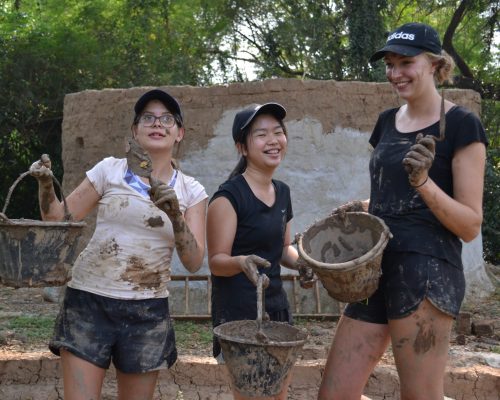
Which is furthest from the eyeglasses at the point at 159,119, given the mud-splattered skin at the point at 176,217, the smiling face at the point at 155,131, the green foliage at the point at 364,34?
the green foliage at the point at 364,34

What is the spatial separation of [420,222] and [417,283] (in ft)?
0.71

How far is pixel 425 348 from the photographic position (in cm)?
265

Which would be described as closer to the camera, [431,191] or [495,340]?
[431,191]

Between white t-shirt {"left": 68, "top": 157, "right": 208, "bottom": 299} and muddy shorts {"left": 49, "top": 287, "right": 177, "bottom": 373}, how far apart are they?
0.14 ft

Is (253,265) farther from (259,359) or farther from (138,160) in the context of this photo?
(138,160)

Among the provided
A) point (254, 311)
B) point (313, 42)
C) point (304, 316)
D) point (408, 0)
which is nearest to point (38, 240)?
point (254, 311)

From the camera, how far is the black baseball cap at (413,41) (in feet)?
8.94

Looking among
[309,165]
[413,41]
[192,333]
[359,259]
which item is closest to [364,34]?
[309,165]

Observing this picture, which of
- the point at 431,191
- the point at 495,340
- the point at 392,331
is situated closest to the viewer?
the point at 431,191

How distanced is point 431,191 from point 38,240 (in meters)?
1.41

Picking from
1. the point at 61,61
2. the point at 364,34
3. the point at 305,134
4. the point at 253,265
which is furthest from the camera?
the point at 364,34

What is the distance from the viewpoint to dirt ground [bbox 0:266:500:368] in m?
5.36

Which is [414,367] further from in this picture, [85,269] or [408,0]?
[408,0]

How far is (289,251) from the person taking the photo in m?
3.33
